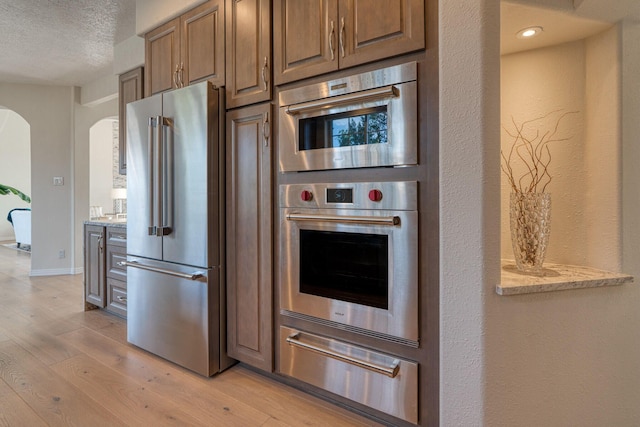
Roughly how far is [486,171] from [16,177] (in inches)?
439

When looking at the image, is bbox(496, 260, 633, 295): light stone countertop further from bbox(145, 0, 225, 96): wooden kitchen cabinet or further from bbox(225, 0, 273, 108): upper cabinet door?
bbox(145, 0, 225, 96): wooden kitchen cabinet

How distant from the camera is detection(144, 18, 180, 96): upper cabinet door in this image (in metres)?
2.39

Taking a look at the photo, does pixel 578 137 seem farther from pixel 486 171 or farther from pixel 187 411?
pixel 187 411

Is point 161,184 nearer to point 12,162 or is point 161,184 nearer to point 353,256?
point 353,256

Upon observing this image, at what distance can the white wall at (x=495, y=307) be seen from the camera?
4.16 ft

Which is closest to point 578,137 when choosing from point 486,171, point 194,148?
point 486,171

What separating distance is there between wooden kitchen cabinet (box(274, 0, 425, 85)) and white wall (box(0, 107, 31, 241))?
9.36 metres

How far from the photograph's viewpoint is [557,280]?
1.34 m

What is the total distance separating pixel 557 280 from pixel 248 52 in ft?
6.40

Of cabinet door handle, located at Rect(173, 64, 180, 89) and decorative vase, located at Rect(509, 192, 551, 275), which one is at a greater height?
cabinet door handle, located at Rect(173, 64, 180, 89)

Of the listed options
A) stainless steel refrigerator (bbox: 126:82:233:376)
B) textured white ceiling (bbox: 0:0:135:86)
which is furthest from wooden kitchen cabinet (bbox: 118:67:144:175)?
stainless steel refrigerator (bbox: 126:82:233:376)

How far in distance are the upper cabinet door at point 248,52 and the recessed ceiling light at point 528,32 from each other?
1.26 m

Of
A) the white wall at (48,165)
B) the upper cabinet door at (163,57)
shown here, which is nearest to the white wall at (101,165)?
the white wall at (48,165)

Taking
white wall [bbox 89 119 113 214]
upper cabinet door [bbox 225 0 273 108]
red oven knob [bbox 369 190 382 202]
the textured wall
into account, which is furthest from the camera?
white wall [bbox 89 119 113 214]
